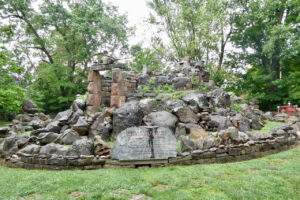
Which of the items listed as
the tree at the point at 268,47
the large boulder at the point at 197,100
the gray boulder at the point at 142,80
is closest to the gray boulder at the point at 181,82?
the gray boulder at the point at 142,80

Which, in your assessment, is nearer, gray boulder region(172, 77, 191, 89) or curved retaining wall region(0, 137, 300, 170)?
curved retaining wall region(0, 137, 300, 170)

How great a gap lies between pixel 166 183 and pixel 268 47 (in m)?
18.8

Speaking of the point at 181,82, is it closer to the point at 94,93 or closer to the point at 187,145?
the point at 94,93

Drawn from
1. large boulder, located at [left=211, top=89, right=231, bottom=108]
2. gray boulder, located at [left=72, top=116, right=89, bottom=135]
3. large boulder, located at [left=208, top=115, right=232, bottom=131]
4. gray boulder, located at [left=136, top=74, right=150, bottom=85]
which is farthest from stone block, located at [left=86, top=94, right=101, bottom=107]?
large boulder, located at [left=211, top=89, right=231, bottom=108]

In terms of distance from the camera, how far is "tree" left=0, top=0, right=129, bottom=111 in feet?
66.1

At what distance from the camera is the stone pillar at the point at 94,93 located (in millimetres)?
10656

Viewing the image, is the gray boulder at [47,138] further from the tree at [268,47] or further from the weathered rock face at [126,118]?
the tree at [268,47]

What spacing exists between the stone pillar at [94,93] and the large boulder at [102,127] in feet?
6.63

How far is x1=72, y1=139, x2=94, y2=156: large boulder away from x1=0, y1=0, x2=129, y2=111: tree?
16.3 m

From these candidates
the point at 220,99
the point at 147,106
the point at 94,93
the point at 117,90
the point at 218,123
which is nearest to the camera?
the point at 218,123

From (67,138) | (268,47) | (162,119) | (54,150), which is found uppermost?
(268,47)

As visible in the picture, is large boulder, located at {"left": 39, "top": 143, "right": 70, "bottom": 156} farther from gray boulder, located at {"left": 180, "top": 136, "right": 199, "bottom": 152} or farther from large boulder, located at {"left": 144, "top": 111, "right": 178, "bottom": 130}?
large boulder, located at {"left": 144, "top": 111, "right": 178, "bottom": 130}

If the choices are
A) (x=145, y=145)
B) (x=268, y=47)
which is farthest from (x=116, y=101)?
(x=268, y=47)

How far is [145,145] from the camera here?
16.6 ft
